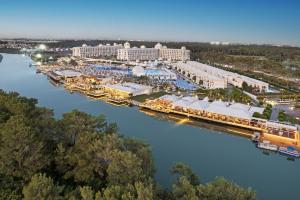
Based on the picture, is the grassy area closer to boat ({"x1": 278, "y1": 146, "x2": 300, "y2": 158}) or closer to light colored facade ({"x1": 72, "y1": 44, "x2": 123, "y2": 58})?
boat ({"x1": 278, "y1": 146, "x2": 300, "y2": 158})

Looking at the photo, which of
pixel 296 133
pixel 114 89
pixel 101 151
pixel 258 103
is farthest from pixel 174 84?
pixel 101 151

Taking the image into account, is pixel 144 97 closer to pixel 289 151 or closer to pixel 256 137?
pixel 256 137

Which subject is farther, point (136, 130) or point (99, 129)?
point (136, 130)

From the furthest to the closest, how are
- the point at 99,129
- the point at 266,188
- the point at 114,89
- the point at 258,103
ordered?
the point at 114,89 < the point at 258,103 < the point at 266,188 < the point at 99,129

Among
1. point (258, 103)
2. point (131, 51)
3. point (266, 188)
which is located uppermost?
point (131, 51)

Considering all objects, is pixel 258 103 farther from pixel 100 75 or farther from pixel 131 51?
pixel 131 51

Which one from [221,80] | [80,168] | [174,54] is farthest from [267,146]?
[174,54]

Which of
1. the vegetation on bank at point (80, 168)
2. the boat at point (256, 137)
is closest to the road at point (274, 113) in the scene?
the boat at point (256, 137)
